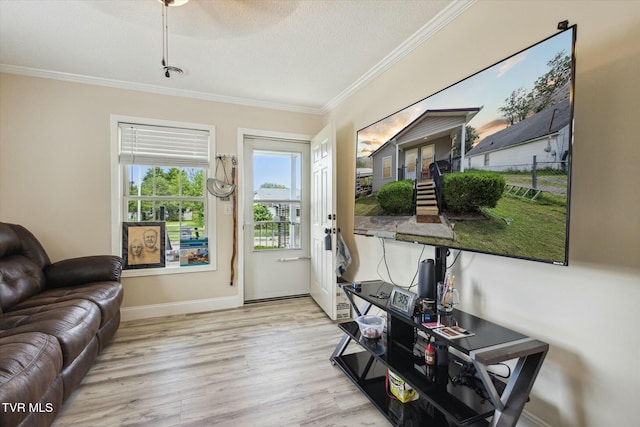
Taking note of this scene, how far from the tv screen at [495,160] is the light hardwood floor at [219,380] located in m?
1.16

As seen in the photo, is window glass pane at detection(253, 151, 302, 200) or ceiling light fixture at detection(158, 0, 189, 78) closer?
ceiling light fixture at detection(158, 0, 189, 78)

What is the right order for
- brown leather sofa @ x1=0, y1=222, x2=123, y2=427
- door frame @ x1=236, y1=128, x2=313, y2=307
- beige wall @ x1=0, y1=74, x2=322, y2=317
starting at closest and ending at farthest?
1. brown leather sofa @ x1=0, y1=222, x2=123, y2=427
2. beige wall @ x1=0, y1=74, x2=322, y2=317
3. door frame @ x1=236, y1=128, x2=313, y2=307

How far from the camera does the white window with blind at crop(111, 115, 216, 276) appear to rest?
3.05 meters

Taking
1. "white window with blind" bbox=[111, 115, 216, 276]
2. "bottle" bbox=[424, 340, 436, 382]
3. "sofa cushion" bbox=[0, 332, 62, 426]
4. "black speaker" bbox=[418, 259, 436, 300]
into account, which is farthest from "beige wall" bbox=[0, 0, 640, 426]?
"sofa cushion" bbox=[0, 332, 62, 426]

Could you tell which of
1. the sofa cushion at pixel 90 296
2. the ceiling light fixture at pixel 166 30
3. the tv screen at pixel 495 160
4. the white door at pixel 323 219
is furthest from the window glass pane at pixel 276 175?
the tv screen at pixel 495 160

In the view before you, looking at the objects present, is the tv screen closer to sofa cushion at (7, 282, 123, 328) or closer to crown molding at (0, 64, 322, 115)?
crown molding at (0, 64, 322, 115)

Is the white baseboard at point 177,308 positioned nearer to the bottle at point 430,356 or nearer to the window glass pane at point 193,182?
the window glass pane at point 193,182

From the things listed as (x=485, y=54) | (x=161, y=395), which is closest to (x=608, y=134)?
(x=485, y=54)

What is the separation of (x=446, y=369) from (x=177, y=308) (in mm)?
2811

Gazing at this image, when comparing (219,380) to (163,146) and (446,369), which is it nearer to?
(446,369)

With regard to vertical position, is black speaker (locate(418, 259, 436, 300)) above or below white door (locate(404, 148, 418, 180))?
below

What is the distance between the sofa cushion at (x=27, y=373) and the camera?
1113mm

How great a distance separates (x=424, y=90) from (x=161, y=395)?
9.04 ft

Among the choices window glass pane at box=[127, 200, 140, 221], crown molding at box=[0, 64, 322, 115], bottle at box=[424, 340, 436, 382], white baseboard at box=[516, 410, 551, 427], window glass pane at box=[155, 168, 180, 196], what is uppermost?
crown molding at box=[0, 64, 322, 115]
